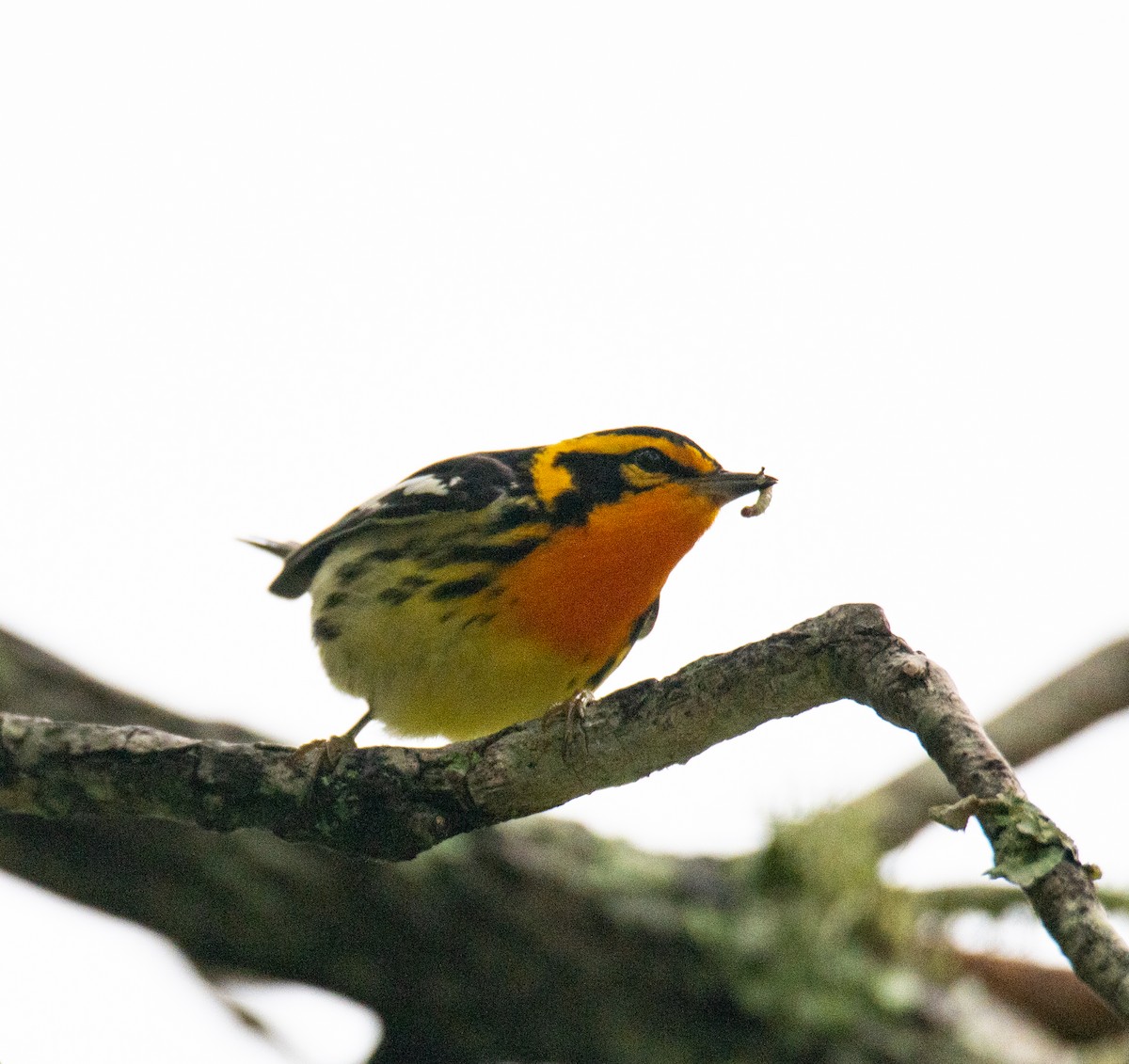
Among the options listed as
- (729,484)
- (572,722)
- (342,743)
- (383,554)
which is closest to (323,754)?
(572,722)

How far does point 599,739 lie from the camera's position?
311 centimetres

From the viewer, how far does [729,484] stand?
16.8 ft

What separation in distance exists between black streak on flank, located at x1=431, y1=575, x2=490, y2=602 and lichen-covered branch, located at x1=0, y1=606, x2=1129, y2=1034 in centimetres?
138

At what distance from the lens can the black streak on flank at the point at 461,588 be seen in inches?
195

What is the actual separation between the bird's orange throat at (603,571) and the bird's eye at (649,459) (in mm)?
153

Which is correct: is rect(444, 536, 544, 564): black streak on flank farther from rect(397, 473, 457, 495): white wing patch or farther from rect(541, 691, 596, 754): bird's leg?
rect(541, 691, 596, 754): bird's leg

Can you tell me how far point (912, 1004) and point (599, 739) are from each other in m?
3.66

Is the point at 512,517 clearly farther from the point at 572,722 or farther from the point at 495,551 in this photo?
the point at 572,722

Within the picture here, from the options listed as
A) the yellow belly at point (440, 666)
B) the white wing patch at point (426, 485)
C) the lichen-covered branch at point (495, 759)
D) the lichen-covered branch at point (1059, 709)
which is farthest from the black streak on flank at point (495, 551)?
the lichen-covered branch at point (1059, 709)

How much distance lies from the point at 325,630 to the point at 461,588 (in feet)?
2.54

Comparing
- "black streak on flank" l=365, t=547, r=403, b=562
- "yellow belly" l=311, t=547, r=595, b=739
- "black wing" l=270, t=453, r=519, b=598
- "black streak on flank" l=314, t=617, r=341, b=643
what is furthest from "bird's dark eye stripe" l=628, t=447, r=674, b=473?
"black streak on flank" l=314, t=617, r=341, b=643

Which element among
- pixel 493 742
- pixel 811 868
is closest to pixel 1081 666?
pixel 811 868

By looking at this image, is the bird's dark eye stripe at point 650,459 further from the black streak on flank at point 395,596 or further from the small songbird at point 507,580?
the black streak on flank at point 395,596

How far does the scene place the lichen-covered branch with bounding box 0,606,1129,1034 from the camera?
247 centimetres
